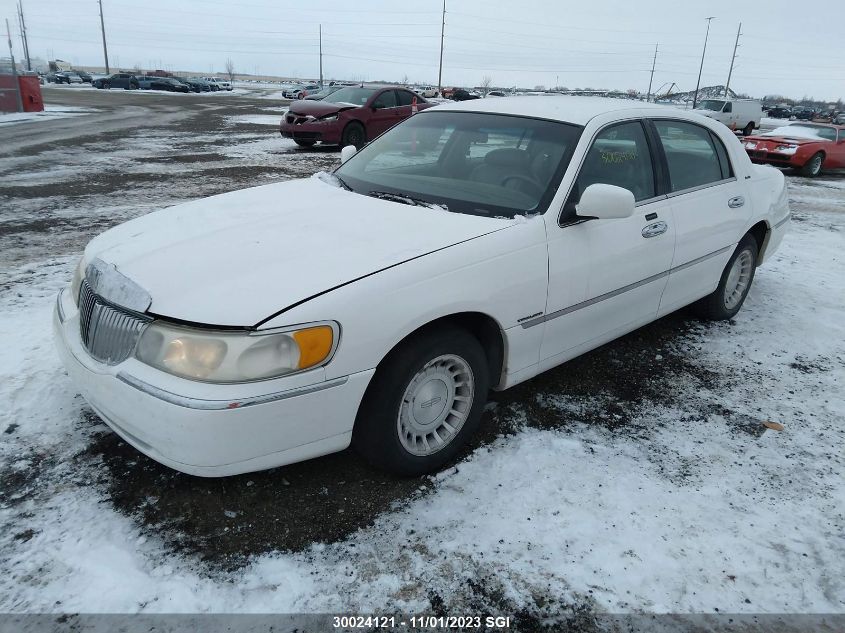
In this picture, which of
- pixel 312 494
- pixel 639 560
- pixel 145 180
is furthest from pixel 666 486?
pixel 145 180

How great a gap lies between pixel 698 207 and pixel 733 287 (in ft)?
3.84

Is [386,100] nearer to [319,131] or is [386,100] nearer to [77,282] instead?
[319,131]

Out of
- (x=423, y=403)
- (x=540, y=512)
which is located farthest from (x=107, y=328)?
(x=540, y=512)

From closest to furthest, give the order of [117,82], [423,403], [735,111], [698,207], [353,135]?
[423,403] < [698,207] < [353,135] < [735,111] < [117,82]

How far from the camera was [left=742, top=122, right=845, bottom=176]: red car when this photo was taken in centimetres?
1418

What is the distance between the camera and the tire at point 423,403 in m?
2.43

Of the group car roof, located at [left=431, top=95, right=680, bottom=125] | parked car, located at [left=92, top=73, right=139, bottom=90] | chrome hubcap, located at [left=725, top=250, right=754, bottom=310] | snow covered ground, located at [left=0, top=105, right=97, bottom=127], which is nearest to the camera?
car roof, located at [left=431, top=95, right=680, bottom=125]

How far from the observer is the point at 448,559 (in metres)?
2.26

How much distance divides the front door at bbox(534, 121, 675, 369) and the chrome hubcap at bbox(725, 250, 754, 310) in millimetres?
1261

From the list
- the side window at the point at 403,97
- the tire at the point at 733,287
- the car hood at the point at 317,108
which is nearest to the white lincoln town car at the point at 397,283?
the tire at the point at 733,287

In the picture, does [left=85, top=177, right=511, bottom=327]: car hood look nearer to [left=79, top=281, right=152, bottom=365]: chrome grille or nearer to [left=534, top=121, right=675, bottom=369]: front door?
[left=79, top=281, right=152, bottom=365]: chrome grille

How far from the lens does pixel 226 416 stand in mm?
2068

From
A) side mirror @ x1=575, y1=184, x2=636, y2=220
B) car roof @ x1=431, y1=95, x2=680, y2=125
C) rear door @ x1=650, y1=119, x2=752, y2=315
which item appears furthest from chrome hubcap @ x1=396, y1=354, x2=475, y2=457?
rear door @ x1=650, y1=119, x2=752, y2=315

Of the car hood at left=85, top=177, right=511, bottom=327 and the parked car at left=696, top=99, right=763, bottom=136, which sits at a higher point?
the parked car at left=696, top=99, right=763, bottom=136
